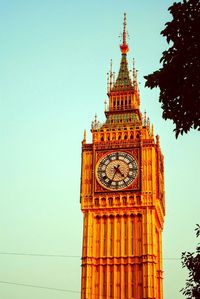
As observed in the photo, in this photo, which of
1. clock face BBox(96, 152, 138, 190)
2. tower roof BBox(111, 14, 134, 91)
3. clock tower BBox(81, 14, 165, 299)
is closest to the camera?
clock tower BBox(81, 14, 165, 299)

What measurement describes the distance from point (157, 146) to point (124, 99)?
7.28 meters

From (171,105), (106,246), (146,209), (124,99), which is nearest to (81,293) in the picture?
(106,246)

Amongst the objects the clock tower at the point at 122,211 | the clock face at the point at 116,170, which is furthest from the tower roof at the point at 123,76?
the clock face at the point at 116,170

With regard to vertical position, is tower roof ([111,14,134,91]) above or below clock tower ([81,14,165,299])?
above

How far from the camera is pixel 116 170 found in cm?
5856

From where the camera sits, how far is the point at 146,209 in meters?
57.0

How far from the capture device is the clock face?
58.4 metres

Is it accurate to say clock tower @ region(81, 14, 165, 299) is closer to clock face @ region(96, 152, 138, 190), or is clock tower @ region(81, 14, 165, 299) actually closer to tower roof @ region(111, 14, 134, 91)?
clock face @ region(96, 152, 138, 190)

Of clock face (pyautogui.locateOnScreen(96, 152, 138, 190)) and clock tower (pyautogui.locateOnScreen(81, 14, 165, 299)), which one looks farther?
clock face (pyautogui.locateOnScreen(96, 152, 138, 190))

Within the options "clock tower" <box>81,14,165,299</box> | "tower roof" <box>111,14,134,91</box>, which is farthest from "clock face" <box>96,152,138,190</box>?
"tower roof" <box>111,14,134,91</box>

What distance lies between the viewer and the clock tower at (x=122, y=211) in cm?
5500

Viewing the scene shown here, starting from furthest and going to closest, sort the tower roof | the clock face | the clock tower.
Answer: the tower roof
the clock face
the clock tower

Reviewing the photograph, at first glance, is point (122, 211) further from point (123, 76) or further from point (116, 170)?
point (123, 76)

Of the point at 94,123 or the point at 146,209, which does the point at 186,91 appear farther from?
the point at 94,123
